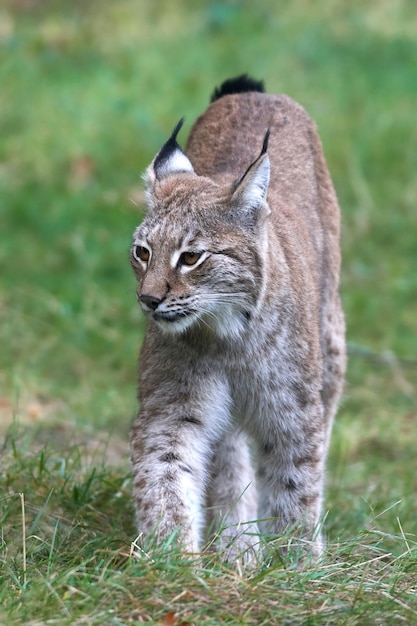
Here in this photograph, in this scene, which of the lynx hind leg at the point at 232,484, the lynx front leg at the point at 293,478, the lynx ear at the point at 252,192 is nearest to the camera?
the lynx ear at the point at 252,192

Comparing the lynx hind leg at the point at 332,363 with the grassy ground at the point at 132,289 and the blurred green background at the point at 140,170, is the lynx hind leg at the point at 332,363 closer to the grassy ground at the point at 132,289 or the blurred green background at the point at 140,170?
the grassy ground at the point at 132,289

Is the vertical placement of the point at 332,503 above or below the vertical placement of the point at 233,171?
below

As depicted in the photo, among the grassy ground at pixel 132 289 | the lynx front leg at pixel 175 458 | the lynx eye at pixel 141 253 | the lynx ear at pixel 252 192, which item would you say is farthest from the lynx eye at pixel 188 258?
the grassy ground at pixel 132 289

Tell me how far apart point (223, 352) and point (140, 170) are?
22.0 ft

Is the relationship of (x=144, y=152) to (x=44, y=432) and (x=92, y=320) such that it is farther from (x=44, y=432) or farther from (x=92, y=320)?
(x=44, y=432)

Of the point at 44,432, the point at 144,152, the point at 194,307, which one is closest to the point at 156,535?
the point at 194,307

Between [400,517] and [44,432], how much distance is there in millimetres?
2025

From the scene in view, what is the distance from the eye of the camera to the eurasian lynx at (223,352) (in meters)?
4.56

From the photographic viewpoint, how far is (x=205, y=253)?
4.55 meters

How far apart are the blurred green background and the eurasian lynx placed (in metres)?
0.82

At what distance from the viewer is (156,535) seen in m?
4.58

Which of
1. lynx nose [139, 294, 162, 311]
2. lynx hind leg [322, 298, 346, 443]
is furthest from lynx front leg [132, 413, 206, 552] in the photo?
lynx hind leg [322, 298, 346, 443]

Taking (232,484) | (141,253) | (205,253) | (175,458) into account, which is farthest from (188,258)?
(232,484)

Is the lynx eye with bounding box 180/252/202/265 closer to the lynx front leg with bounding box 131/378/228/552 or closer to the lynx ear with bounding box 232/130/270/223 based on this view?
the lynx ear with bounding box 232/130/270/223
